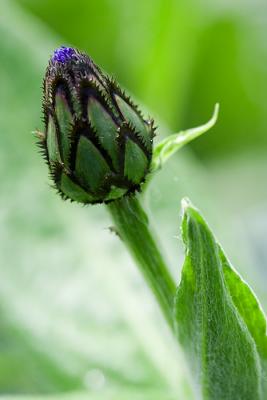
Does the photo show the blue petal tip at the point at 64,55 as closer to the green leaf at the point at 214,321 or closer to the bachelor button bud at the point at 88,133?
the bachelor button bud at the point at 88,133

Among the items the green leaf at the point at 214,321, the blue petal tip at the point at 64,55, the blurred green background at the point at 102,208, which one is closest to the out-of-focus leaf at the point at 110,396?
the blurred green background at the point at 102,208

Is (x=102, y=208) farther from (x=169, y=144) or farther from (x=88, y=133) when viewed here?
(x=88, y=133)

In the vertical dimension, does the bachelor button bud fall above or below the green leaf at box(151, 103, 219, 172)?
above

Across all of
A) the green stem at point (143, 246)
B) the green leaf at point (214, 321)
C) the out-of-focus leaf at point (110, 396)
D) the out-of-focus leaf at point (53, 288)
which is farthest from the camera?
the out-of-focus leaf at point (53, 288)

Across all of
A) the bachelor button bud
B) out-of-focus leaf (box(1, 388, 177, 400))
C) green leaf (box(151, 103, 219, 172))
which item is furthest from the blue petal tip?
out-of-focus leaf (box(1, 388, 177, 400))

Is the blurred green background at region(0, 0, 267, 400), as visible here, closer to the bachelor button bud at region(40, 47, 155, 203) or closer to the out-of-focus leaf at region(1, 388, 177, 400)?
the out-of-focus leaf at region(1, 388, 177, 400)

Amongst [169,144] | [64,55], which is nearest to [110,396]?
[169,144]
